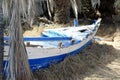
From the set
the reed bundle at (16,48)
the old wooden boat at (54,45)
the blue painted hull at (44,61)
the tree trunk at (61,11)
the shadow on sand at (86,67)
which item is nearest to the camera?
the reed bundle at (16,48)

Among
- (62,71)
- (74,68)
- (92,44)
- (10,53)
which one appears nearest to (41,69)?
(62,71)

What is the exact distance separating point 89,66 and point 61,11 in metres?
3.69

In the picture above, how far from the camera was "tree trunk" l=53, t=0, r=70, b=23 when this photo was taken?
11281 millimetres

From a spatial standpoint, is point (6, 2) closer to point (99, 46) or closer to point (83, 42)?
point (83, 42)

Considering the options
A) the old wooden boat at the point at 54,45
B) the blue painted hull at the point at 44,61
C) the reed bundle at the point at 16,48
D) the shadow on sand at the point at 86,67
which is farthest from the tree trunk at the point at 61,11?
the reed bundle at the point at 16,48

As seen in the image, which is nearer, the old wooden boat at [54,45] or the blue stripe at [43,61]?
the old wooden boat at [54,45]

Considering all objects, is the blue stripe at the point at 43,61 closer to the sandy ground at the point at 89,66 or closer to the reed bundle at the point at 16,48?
the sandy ground at the point at 89,66

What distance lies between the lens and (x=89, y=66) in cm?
832

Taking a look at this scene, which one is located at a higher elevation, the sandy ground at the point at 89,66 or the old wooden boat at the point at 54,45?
the old wooden boat at the point at 54,45

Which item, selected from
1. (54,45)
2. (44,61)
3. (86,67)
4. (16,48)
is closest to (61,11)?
(54,45)

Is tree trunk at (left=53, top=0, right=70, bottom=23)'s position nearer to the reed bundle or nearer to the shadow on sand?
the shadow on sand

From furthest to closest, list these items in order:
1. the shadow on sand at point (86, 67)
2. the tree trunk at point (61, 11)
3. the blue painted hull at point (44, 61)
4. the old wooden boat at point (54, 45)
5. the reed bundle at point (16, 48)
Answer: the tree trunk at point (61, 11)
the shadow on sand at point (86, 67)
the blue painted hull at point (44, 61)
the old wooden boat at point (54, 45)
the reed bundle at point (16, 48)

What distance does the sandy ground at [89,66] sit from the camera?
23.5 feet

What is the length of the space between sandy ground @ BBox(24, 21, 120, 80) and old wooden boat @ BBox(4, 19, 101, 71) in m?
0.18
